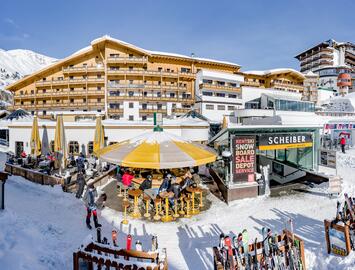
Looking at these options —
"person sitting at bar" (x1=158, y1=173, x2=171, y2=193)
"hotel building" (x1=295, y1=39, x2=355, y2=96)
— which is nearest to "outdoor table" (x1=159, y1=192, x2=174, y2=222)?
"person sitting at bar" (x1=158, y1=173, x2=171, y2=193)

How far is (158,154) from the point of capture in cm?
1036

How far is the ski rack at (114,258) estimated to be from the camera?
15.3ft

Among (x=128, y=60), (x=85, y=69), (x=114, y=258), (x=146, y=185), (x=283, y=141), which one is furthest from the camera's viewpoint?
(x=85, y=69)

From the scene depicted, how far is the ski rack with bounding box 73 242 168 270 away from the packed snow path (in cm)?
134

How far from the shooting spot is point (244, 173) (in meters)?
12.1

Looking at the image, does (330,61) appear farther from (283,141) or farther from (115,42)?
(283,141)

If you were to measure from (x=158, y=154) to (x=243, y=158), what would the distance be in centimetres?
462

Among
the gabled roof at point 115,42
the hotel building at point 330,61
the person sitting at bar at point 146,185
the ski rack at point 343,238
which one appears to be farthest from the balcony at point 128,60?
the hotel building at point 330,61

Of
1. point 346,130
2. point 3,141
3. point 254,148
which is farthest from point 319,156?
point 3,141

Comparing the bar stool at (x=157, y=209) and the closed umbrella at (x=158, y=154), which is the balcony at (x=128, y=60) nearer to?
the closed umbrella at (x=158, y=154)

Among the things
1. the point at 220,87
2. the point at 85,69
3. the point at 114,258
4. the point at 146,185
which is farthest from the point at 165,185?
the point at 85,69

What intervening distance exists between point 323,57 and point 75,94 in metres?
91.3

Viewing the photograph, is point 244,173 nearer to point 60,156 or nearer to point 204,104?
point 60,156

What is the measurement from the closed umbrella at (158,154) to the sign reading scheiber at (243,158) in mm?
1462
